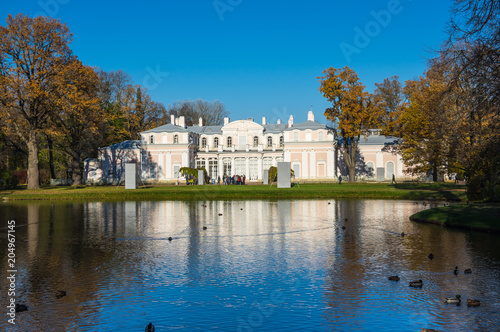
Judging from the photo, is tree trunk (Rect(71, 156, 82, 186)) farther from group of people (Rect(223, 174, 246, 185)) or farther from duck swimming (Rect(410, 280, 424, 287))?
duck swimming (Rect(410, 280, 424, 287))

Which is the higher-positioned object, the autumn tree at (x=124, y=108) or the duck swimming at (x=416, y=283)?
the autumn tree at (x=124, y=108)

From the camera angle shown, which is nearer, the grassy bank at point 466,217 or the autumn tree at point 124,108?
the grassy bank at point 466,217

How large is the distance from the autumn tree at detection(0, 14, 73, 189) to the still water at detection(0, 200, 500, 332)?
2672 cm

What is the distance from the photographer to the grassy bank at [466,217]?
771 inches

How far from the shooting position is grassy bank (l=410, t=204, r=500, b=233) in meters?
19.6

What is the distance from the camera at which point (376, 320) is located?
29.4ft

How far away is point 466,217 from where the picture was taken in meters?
20.9

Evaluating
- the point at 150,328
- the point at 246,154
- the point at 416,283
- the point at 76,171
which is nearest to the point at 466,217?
the point at 416,283

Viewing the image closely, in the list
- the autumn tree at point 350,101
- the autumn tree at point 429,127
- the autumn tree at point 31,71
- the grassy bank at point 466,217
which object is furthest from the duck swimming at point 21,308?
the autumn tree at point 350,101

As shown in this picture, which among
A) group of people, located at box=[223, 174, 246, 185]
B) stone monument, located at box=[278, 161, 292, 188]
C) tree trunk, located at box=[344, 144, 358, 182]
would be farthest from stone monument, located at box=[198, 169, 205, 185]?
tree trunk, located at box=[344, 144, 358, 182]

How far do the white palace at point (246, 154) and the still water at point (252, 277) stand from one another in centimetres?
4480

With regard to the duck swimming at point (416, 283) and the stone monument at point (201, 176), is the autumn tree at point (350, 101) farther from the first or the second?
the duck swimming at point (416, 283)

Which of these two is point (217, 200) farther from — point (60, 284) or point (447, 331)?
point (447, 331)

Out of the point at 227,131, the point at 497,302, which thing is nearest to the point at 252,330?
the point at 497,302
